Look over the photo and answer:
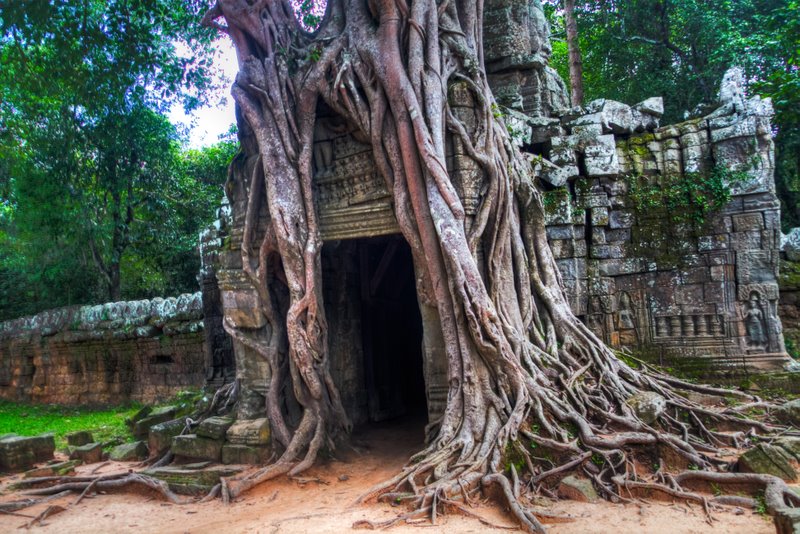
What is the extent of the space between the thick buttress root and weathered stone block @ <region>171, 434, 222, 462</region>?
2.09 ft

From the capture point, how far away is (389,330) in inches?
311

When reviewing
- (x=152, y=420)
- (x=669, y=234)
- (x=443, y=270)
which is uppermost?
(x=669, y=234)

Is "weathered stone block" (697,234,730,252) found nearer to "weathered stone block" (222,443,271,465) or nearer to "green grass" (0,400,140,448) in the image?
"weathered stone block" (222,443,271,465)

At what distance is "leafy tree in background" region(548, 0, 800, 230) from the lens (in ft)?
27.3

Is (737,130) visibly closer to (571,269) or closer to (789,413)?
(571,269)

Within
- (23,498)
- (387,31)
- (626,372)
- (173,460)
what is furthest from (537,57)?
(23,498)

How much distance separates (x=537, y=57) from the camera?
7.29 meters

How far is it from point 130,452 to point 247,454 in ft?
5.94

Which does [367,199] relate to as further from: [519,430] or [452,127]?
[519,430]

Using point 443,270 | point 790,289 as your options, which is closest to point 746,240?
point 790,289

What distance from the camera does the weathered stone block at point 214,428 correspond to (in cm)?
592

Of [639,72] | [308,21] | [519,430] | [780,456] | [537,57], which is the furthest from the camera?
[639,72]

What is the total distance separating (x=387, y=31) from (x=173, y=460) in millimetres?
4810

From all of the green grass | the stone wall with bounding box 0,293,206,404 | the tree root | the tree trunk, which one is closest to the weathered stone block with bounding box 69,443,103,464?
the green grass
